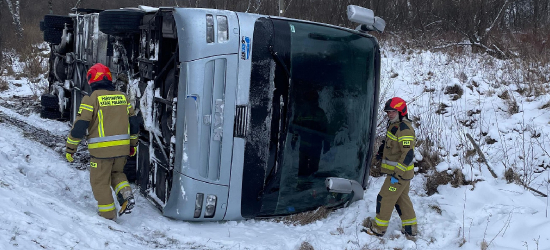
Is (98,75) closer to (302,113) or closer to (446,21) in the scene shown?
(302,113)

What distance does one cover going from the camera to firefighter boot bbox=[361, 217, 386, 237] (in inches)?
164

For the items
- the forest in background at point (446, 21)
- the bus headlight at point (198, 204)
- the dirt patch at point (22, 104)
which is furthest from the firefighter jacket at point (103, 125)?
the forest in background at point (446, 21)

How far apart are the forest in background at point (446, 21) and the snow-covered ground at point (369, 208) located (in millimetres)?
3011

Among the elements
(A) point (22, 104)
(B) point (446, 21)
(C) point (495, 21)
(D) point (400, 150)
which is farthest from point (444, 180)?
(B) point (446, 21)

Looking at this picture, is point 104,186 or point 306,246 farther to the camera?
point 104,186

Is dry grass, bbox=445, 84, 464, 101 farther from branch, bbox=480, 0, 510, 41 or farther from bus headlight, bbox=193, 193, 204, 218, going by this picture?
bus headlight, bbox=193, 193, 204, 218

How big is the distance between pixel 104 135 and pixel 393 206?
2748mm

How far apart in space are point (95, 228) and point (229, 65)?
168cm

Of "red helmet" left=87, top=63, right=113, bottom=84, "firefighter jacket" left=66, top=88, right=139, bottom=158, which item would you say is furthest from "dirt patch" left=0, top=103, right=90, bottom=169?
"red helmet" left=87, top=63, right=113, bottom=84

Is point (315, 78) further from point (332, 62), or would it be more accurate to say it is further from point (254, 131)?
point (254, 131)

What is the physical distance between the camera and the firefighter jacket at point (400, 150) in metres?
3.95

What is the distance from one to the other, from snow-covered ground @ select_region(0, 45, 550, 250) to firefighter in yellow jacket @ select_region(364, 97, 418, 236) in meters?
0.15

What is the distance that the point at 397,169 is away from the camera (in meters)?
3.97

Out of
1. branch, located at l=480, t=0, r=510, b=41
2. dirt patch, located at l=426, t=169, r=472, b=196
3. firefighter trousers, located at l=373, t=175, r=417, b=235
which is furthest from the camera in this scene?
branch, located at l=480, t=0, r=510, b=41
